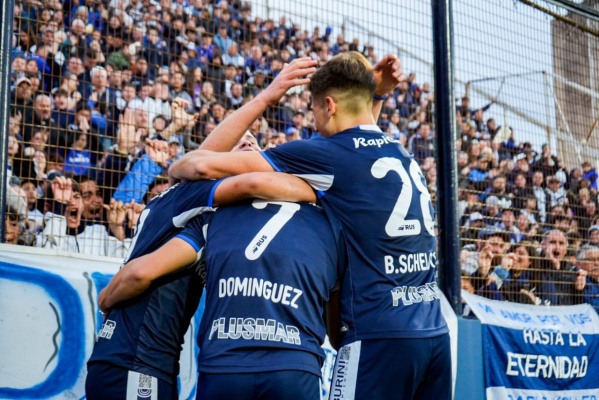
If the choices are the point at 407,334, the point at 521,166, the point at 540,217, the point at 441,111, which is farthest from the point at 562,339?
the point at 407,334

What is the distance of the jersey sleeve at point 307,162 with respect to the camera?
3.63 m

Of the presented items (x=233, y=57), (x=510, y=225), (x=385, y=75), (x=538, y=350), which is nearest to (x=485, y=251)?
(x=510, y=225)

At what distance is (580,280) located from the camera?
812 centimetres

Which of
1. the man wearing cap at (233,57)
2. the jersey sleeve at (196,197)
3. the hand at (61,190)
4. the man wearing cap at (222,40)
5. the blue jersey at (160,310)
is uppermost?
the man wearing cap at (222,40)

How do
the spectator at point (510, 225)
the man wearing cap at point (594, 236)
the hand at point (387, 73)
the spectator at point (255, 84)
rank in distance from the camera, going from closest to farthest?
1. the hand at point (387, 73)
2. the spectator at point (255, 84)
3. the spectator at point (510, 225)
4. the man wearing cap at point (594, 236)

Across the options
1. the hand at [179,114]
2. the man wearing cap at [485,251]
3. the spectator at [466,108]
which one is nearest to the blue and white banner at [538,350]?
the man wearing cap at [485,251]

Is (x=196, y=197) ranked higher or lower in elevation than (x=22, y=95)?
lower

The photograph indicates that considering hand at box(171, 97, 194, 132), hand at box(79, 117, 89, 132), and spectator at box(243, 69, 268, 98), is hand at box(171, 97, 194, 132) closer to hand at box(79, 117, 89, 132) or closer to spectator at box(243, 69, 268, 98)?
hand at box(79, 117, 89, 132)

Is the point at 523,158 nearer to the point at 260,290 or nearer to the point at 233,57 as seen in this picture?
the point at 233,57

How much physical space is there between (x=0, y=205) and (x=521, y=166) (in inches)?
202

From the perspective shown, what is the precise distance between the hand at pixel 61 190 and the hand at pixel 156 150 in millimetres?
720

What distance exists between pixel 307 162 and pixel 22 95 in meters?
2.86

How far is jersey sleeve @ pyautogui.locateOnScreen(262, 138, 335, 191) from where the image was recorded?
3635 millimetres

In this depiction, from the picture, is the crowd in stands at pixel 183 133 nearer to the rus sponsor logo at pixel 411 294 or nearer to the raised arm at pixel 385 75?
the raised arm at pixel 385 75
